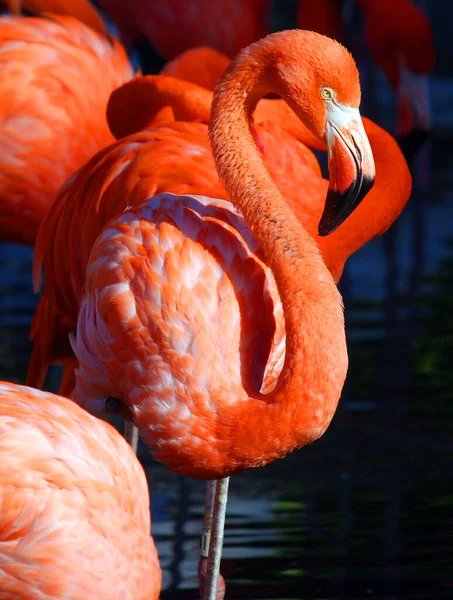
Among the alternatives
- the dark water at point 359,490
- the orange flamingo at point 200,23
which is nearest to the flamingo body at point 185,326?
the dark water at point 359,490

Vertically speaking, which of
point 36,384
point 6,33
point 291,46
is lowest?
point 36,384

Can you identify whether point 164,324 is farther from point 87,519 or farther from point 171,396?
point 87,519

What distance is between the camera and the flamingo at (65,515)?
8.88 feet

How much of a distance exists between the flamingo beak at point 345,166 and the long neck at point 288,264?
0.12m

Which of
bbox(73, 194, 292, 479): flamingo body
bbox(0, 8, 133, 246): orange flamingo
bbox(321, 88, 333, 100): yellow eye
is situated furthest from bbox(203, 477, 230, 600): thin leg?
bbox(0, 8, 133, 246): orange flamingo

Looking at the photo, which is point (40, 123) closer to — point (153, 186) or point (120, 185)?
point (120, 185)

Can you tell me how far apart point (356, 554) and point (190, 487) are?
3.01ft

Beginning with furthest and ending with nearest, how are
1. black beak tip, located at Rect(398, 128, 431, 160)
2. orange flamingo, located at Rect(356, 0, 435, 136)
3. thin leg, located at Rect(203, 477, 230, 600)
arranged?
black beak tip, located at Rect(398, 128, 431, 160) → orange flamingo, located at Rect(356, 0, 435, 136) → thin leg, located at Rect(203, 477, 230, 600)

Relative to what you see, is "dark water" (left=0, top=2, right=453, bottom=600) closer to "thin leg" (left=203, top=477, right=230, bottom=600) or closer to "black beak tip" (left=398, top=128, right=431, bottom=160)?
"thin leg" (left=203, top=477, right=230, bottom=600)

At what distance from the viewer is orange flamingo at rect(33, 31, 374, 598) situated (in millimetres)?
2945

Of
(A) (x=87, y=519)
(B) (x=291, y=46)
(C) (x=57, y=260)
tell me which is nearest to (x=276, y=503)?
(C) (x=57, y=260)

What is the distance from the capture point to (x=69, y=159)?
15.1 ft

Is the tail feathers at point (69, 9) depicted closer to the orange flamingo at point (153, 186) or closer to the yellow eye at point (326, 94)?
the orange flamingo at point (153, 186)

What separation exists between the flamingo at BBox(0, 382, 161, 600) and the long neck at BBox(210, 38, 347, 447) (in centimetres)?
40
